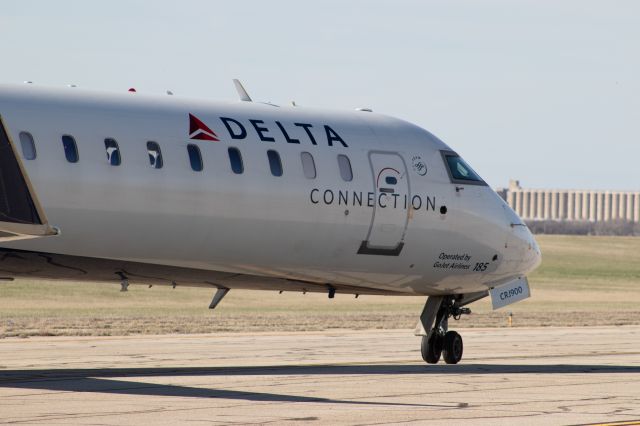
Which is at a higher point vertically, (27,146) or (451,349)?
(27,146)

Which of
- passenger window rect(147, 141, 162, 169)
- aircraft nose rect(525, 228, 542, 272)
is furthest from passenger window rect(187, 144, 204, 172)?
aircraft nose rect(525, 228, 542, 272)

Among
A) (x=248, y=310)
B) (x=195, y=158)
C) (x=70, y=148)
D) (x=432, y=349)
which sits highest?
(x=70, y=148)

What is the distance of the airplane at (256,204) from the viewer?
22194mm

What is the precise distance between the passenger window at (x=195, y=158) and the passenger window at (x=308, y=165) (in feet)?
7.09

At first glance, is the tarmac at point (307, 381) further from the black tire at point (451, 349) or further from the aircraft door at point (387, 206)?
the aircraft door at point (387, 206)

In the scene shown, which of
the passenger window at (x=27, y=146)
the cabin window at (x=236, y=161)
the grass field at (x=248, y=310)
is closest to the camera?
the passenger window at (x=27, y=146)

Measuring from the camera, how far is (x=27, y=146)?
21.6m

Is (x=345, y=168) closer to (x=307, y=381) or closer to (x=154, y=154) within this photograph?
(x=154, y=154)

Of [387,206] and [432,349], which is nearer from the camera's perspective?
[387,206]

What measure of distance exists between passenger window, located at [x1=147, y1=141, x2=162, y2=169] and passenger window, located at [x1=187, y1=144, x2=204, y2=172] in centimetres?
57

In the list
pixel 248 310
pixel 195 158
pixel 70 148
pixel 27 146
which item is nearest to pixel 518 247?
pixel 195 158

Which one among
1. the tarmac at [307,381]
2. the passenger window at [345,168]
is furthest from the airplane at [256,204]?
the tarmac at [307,381]

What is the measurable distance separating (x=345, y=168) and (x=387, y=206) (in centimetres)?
102

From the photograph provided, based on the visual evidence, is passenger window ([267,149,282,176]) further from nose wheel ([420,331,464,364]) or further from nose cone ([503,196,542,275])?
nose cone ([503,196,542,275])
